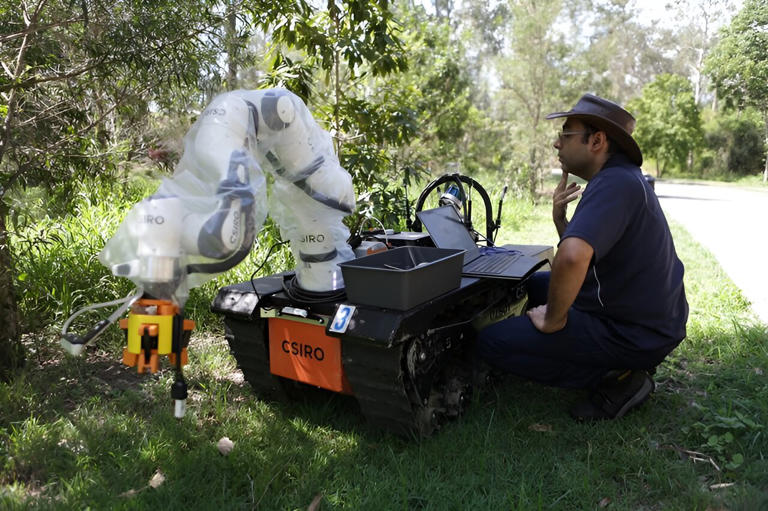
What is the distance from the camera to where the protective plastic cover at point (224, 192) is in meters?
1.82

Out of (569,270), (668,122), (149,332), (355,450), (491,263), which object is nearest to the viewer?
(149,332)

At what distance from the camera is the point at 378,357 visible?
7.42 ft

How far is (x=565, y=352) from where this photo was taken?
2.69m

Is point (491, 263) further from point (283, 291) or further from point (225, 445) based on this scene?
point (225, 445)

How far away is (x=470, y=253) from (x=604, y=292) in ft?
3.19

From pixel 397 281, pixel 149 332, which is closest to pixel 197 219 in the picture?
pixel 149 332

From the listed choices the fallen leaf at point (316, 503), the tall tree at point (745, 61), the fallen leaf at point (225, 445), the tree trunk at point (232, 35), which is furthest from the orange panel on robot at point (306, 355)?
the tall tree at point (745, 61)

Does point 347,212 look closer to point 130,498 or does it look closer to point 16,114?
point 130,498

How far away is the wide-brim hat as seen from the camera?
8.50ft

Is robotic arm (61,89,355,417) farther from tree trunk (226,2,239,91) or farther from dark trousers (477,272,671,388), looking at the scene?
tree trunk (226,2,239,91)

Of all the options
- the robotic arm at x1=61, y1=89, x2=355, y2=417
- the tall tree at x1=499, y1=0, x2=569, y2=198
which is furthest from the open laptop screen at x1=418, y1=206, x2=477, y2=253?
the tall tree at x1=499, y1=0, x2=569, y2=198

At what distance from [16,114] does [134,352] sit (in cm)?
206

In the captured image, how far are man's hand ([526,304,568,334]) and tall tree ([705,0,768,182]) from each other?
1728 cm

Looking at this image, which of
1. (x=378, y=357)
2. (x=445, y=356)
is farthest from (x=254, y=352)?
(x=445, y=356)
